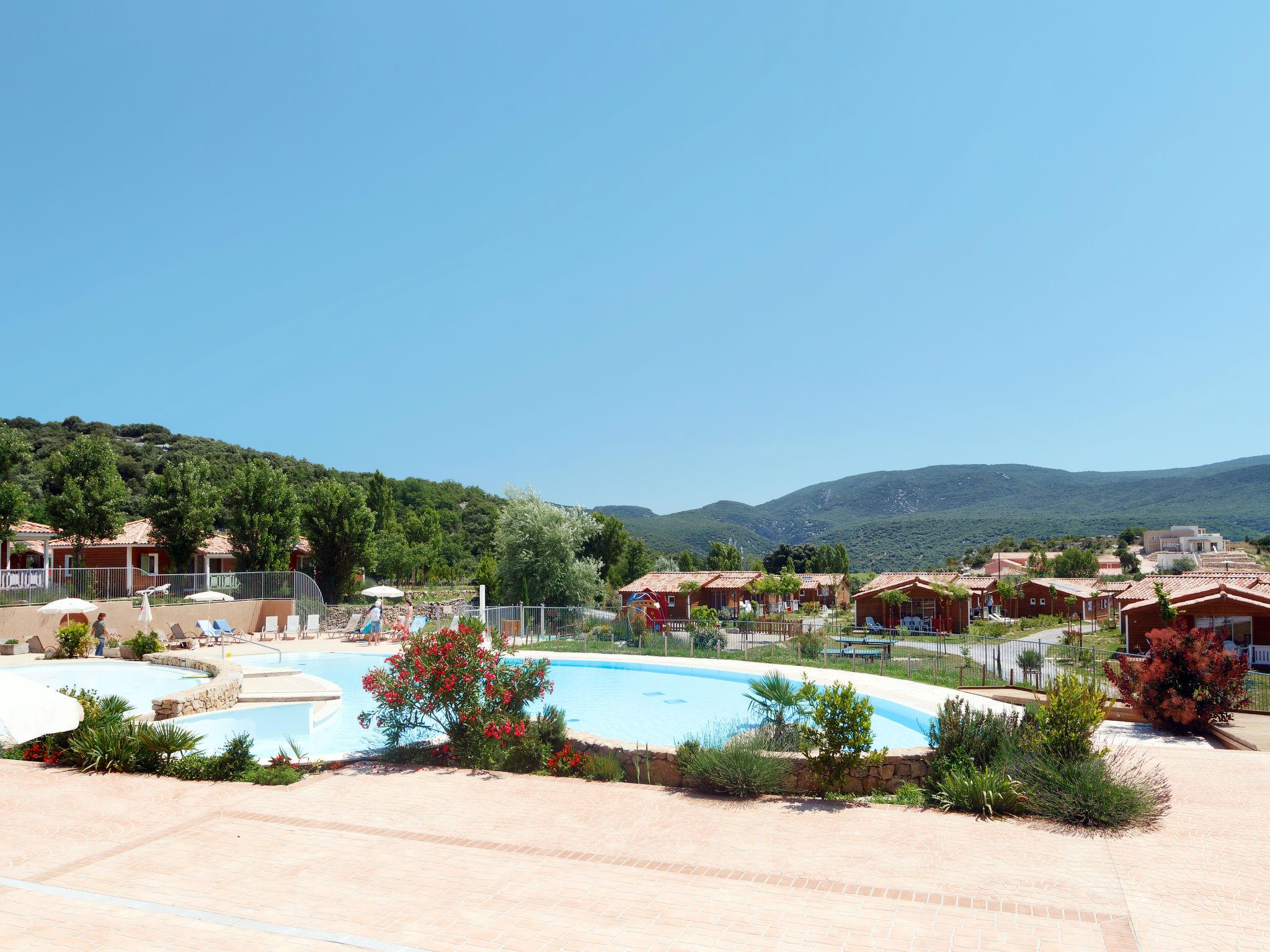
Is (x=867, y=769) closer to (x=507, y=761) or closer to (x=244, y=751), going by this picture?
(x=507, y=761)

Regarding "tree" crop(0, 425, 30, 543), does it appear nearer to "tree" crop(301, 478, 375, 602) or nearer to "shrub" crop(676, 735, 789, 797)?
"tree" crop(301, 478, 375, 602)

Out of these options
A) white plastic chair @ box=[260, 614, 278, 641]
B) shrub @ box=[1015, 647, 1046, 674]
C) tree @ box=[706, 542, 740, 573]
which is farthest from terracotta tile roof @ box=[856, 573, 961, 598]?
white plastic chair @ box=[260, 614, 278, 641]

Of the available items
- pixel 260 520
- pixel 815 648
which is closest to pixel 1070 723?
pixel 815 648

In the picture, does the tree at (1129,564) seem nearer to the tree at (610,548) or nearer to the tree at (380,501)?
the tree at (610,548)

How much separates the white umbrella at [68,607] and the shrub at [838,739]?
2248cm

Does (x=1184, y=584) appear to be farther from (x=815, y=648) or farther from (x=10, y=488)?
(x=10, y=488)

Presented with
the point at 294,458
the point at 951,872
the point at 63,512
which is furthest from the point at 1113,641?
the point at 294,458

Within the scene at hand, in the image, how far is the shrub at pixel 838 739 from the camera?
8031 millimetres

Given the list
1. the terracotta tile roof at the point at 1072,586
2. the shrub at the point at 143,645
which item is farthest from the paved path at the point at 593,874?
the terracotta tile roof at the point at 1072,586

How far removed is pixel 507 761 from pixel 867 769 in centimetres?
396

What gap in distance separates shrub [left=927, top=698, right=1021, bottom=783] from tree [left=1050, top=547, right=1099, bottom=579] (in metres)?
70.6

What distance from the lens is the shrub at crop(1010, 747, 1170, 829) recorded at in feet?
22.5

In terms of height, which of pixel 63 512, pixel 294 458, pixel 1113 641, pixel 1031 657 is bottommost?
pixel 1113 641

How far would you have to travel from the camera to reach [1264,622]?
87.8 feet
